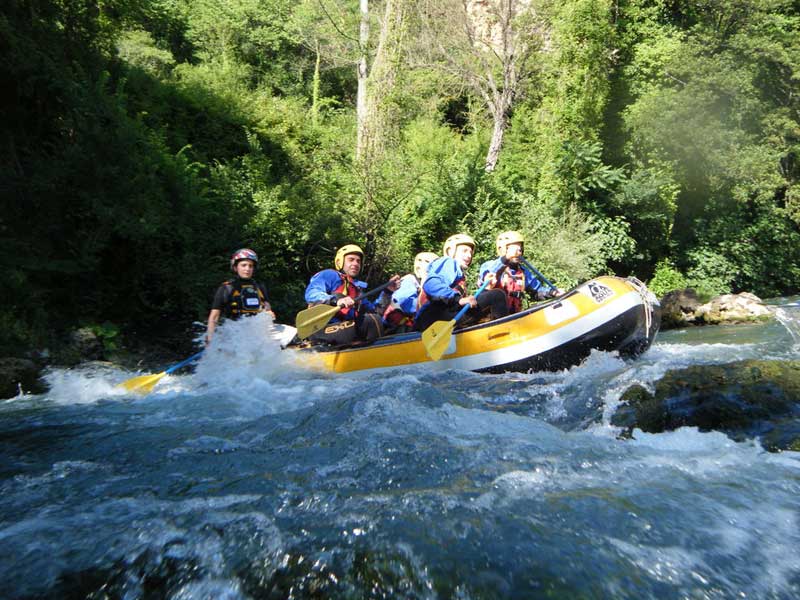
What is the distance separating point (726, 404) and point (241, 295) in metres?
5.14

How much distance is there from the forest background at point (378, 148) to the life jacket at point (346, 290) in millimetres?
3040

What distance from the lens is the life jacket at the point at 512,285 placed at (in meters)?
7.26

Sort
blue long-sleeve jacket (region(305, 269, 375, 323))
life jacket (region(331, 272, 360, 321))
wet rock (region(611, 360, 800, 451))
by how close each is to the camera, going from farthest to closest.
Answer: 1. life jacket (region(331, 272, 360, 321))
2. blue long-sleeve jacket (region(305, 269, 375, 323))
3. wet rock (region(611, 360, 800, 451))

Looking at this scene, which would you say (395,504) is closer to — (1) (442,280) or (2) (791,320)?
(1) (442,280)

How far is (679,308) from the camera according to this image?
13.2m

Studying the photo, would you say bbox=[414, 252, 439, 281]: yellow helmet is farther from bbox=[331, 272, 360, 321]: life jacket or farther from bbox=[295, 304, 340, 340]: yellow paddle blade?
bbox=[295, 304, 340, 340]: yellow paddle blade

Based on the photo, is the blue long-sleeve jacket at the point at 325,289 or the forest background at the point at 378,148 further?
the forest background at the point at 378,148

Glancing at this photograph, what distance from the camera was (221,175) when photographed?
1076 cm

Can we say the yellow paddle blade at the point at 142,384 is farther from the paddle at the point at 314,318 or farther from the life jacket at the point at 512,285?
the life jacket at the point at 512,285

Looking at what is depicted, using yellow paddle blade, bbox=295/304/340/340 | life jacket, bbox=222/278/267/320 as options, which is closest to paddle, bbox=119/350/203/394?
life jacket, bbox=222/278/267/320

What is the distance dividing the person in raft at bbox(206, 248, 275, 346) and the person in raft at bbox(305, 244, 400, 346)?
75 centimetres

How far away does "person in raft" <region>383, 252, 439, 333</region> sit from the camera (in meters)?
7.48

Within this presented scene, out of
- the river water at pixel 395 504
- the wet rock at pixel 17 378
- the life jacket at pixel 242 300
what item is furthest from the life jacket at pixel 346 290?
the wet rock at pixel 17 378

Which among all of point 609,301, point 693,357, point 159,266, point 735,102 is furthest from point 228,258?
point 735,102
